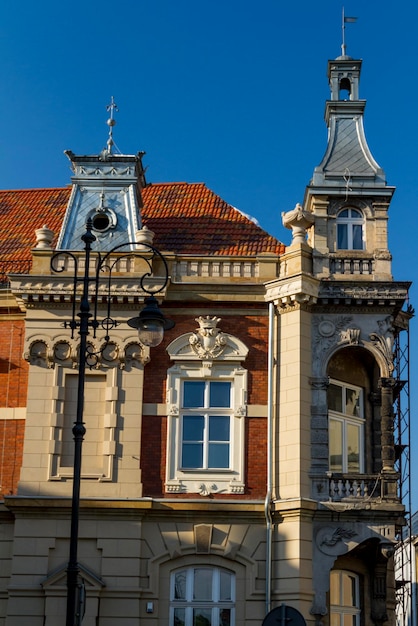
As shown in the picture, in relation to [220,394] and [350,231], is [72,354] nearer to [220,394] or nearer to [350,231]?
[220,394]

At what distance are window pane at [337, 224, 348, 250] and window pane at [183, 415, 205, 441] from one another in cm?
562

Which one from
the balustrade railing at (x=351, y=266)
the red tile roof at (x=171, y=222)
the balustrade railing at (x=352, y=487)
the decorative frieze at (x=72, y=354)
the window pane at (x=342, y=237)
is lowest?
the balustrade railing at (x=352, y=487)

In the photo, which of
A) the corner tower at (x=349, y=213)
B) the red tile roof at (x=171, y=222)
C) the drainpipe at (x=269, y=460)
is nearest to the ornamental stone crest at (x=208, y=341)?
the drainpipe at (x=269, y=460)

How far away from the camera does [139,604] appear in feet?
78.6

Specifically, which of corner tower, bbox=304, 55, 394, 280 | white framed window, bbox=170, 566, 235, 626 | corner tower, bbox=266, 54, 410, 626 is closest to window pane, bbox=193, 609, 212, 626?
white framed window, bbox=170, 566, 235, 626

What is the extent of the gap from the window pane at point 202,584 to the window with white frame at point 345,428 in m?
3.91

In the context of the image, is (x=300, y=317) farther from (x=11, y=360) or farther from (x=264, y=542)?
(x=11, y=360)

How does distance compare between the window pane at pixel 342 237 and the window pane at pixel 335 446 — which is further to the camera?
the window pane at pixel 342 237

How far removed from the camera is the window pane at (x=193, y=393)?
25812mm

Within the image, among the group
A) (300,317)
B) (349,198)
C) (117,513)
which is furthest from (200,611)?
(349,198)

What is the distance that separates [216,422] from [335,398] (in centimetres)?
304

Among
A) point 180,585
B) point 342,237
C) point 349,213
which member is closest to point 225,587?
point 180,585

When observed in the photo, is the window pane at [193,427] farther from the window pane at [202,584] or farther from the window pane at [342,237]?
the window pane at [342,237]

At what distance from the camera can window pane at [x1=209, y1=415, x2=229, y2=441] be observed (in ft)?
83.7
